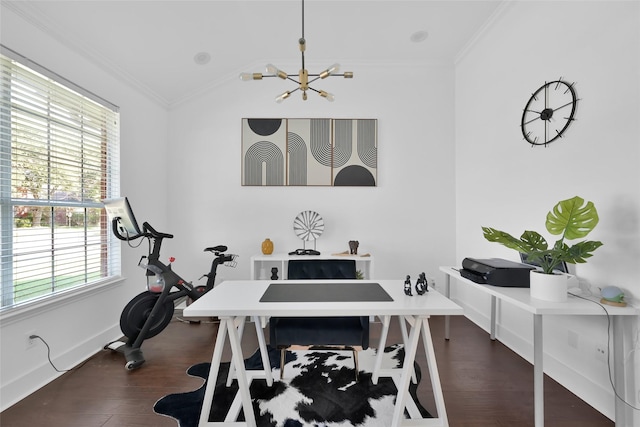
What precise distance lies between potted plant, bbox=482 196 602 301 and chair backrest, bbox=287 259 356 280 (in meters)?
1.13

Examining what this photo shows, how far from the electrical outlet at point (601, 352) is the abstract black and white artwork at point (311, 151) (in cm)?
249

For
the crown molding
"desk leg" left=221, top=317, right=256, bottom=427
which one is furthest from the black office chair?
the crown molding

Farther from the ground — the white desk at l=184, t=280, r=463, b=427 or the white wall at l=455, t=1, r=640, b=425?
the white wall at l=455, t=1, r=640, b=425

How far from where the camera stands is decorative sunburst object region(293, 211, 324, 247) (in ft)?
11.9

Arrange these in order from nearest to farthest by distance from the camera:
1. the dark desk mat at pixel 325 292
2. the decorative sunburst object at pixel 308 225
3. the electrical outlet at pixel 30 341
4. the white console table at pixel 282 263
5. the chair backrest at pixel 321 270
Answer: the dark desk mat at pixel 325 292 → the electrical outlet at pixel 30 341 → the chair backrest at pixel 321 270 → the white console table at pixel 282 263 → the decorative sunburst object at pixel 308 225

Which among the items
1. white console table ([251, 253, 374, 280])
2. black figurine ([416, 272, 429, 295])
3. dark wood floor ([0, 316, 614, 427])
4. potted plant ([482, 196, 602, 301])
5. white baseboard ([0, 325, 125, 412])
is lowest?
dark wood floor ([0, 316, 614, 427])

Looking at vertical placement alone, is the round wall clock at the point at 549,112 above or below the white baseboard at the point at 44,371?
above

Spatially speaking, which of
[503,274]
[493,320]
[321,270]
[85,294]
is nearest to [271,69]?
[321,270]

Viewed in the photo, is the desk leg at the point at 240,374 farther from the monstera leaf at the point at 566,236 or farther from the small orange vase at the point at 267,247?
the small orange vase at the point at 267,247

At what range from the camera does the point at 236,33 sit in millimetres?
3004

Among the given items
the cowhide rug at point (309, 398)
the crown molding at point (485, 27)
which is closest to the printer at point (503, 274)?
the cowhide rug at point (309, 398)

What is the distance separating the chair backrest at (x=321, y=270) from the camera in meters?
2.44

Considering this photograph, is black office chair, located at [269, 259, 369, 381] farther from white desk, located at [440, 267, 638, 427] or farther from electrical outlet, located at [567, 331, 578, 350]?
electrical outlet, located at [567, 331, 578, 350]

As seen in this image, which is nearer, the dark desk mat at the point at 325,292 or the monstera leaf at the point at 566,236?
the monstera leaf at the point at 566,236
